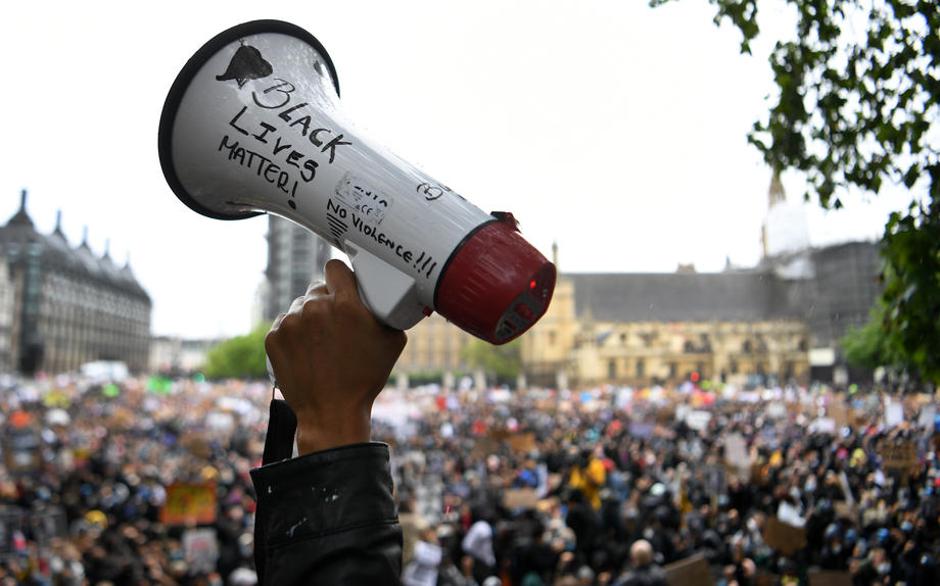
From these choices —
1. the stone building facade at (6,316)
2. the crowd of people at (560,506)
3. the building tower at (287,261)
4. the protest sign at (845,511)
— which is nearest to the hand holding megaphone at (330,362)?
the crowd of people at (560,506)

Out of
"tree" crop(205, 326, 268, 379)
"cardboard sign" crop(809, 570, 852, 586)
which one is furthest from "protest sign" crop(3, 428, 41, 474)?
"tree" crop(205, 326, 268, 379)

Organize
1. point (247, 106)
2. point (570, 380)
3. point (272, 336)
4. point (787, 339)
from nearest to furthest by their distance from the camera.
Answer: point (272, 336), point (247, 106), point (787, 339), point (570, 380)

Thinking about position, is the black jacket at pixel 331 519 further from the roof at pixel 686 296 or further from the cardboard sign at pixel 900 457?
the roof at pixel 686 296

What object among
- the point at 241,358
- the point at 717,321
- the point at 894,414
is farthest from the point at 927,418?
the point at 241,358

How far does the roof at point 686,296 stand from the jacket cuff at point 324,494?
1133 cm

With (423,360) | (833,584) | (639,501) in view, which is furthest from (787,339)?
(423,360)

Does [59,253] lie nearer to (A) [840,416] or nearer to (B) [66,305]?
(B) [66,305]

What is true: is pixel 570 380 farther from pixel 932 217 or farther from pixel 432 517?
pixel 932 217

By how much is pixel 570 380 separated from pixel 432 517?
48.9 metres

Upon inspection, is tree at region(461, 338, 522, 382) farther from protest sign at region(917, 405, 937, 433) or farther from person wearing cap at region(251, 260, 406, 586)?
person wearing cap at region(251, 260, 406, 586)

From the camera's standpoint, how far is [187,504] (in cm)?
961

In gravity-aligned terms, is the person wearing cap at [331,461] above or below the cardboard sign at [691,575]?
above

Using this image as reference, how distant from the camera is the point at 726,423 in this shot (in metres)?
21.1

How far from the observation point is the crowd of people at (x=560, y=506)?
597cm
